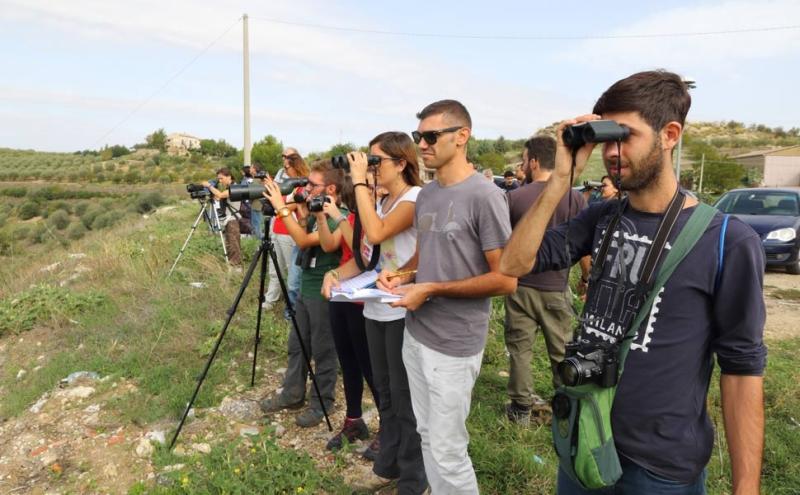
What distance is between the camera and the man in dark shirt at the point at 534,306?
3475 millimetres

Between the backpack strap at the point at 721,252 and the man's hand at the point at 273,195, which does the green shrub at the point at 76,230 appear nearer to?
the man's hand at the point at 273,195

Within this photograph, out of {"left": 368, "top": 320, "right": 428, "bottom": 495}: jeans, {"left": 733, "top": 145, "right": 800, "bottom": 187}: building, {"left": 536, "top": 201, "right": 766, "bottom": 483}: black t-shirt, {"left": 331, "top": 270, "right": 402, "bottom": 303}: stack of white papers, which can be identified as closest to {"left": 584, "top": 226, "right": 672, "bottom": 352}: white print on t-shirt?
{"left": 536, "top": 201, "right": 766, "bottom": 483}: black t-shirt

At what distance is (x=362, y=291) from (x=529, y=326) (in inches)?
66.1

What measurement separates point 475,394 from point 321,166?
2070mm

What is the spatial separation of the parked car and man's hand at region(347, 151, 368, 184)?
729 centimetres

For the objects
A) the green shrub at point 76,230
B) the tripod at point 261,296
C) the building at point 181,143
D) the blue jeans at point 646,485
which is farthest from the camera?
the building at point 181,143

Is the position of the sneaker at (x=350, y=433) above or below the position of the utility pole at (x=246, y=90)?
below

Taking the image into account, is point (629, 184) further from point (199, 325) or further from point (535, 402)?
point (199, 325)

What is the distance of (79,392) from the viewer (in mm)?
4078

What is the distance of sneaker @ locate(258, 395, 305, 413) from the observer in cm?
372

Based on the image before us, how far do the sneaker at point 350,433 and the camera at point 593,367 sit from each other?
2.21 metres

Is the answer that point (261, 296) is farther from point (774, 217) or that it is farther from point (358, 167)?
point (774, 217)

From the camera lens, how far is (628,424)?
139 centimetres

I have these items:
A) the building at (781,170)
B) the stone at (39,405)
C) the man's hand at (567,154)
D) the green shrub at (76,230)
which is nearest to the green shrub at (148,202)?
the green shrub at (76,230)
